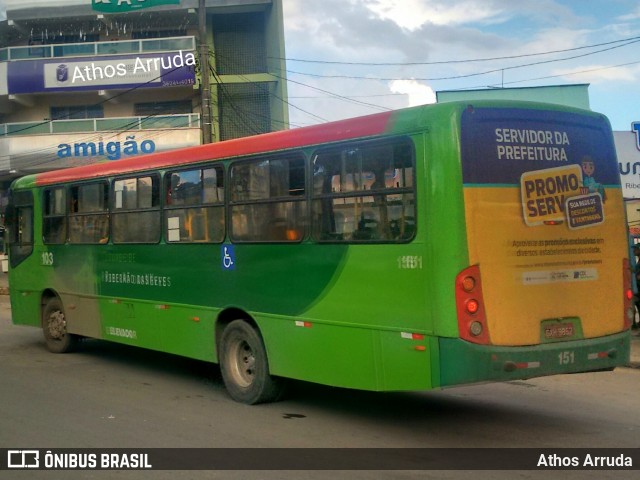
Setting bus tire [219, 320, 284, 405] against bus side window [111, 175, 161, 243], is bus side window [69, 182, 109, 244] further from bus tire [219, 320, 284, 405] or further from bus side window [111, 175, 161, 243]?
bus tire [219, 320, 284, 405]

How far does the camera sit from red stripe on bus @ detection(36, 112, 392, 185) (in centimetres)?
731

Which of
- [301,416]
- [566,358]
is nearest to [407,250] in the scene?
[566,358]

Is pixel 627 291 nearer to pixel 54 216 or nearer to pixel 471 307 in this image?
pixel 471 307

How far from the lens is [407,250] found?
22.4 ft

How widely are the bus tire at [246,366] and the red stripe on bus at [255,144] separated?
1995 mm

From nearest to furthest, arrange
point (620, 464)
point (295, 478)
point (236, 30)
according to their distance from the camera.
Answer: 1. point (295, 478)
2. point (620, 464)
3. point (236, 30)

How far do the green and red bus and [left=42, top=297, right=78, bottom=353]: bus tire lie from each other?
3.54m

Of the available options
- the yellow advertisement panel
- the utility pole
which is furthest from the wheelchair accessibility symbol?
the utility pole

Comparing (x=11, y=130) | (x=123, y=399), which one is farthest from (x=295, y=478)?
(x=11, y=130)

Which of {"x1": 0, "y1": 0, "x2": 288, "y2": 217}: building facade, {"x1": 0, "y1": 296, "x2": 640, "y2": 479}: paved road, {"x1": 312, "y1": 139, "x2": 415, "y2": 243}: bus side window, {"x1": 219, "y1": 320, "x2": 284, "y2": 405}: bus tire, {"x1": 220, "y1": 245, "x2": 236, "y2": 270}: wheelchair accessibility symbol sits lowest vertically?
{"x1": 0, "y1": 296, "x2": 640, "y2": 479}: paved road

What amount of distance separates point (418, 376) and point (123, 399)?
396 centimetres

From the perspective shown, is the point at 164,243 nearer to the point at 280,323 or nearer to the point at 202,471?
the point at 280,323

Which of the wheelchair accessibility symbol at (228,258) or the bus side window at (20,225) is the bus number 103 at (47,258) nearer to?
the bus side window at (20,225)

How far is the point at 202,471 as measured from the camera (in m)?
6.15
